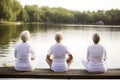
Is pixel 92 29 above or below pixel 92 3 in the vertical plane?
below

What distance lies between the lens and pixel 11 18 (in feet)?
31.6

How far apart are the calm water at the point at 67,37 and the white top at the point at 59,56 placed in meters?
3.64

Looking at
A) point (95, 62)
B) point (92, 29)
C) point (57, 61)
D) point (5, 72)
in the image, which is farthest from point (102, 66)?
point (92, 29)

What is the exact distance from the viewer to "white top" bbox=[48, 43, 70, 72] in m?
5.69

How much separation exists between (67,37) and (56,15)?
629 millimetres

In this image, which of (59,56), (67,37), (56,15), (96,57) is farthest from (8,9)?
(96,57)

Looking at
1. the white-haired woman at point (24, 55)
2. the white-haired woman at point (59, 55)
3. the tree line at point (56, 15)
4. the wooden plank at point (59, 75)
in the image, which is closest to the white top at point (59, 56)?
the white-haired woman at point (59, 55)

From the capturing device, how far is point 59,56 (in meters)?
5.70

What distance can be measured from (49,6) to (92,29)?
4.01 ft

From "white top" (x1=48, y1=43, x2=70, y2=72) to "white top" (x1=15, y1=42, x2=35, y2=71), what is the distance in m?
0.33

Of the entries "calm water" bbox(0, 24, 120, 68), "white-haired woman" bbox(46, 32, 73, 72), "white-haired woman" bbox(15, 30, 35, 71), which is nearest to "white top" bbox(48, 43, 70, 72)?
"white-haired woman" bbox(46, 32, 73, 72)

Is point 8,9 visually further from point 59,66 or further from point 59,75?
point 59,75

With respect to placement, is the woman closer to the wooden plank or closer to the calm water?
the wooden plank

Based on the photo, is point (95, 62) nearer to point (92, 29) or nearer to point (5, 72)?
point (5, 72)
